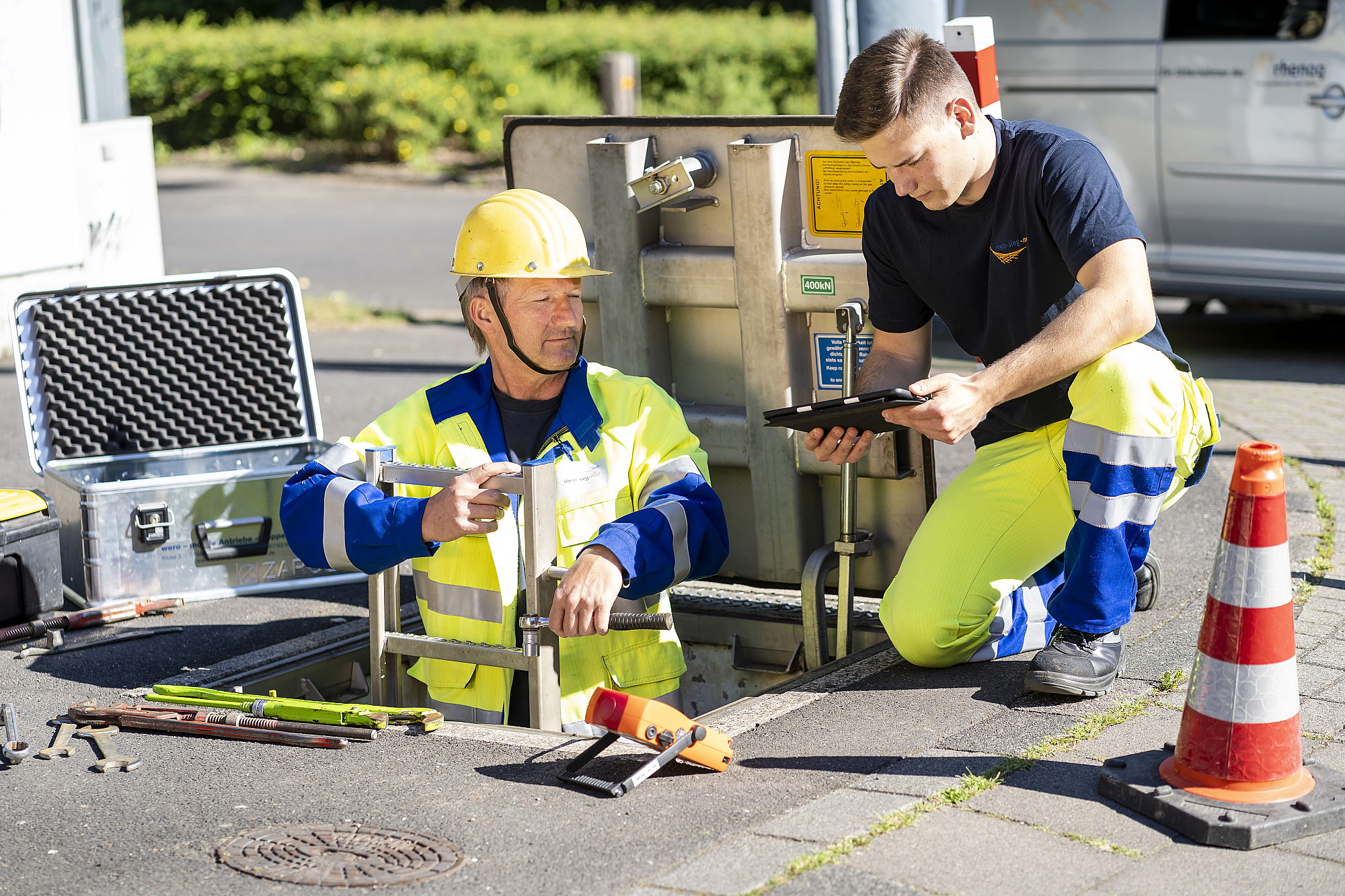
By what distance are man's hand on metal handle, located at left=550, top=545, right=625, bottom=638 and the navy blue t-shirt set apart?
1097mm

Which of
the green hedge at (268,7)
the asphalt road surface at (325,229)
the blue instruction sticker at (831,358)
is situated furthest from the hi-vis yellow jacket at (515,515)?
the green hedge at (268,7)

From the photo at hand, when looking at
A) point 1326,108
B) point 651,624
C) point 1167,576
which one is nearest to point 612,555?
point 651,624

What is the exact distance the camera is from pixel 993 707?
3.42 metres

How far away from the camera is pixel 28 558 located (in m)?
4.52

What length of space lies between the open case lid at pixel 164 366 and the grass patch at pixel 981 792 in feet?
10.1

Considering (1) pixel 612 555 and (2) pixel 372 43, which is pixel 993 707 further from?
(2) pixel 372 43

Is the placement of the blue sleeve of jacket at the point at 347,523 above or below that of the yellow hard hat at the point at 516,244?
below

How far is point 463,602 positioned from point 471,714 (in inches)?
11.5

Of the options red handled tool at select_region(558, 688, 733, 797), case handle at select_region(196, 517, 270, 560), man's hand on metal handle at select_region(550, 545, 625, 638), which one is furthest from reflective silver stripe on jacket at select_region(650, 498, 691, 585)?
case handle at select_region(196, 517, 270, 560)

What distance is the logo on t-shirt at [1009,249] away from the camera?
3.61 m

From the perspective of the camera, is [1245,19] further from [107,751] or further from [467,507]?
[107,751]

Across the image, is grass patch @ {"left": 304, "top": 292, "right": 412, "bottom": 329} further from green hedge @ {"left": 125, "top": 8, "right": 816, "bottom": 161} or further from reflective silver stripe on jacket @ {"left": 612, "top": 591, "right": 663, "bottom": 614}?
green hedge @ {"left": 125, "top": 8, "right": 816, "bottom": 161}

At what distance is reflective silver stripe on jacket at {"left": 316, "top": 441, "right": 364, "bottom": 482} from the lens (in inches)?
147

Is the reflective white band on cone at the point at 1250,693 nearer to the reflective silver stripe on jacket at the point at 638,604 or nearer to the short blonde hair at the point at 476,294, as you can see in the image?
the reflective silver stripe on jacket at the point at 638,604
